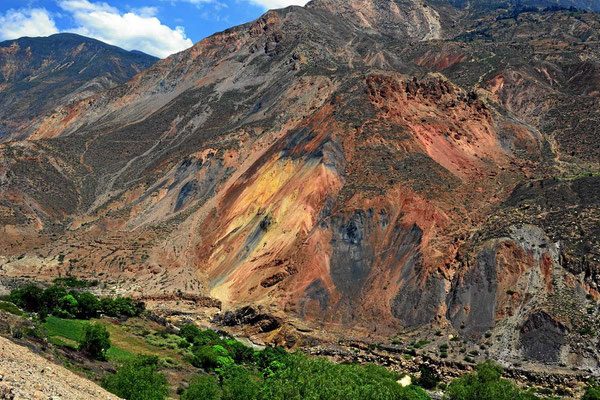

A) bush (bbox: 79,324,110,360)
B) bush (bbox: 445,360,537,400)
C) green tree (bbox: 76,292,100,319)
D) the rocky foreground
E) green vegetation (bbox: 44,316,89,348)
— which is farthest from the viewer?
green tree (bbox: 76,292,100,319)

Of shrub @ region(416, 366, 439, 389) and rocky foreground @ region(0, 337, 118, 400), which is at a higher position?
shrub @ region(416, 366, 439, 389)

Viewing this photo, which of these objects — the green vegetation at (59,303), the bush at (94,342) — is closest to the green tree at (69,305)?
the green vegetation at (59,303)

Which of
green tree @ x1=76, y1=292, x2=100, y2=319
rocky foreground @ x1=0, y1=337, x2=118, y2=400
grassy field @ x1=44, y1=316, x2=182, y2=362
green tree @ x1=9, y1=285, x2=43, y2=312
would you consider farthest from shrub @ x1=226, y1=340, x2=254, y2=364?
rocky foreground @ x1=0, y1=337, x2=118, y2=400

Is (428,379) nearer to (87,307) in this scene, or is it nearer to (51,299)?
(87,307)

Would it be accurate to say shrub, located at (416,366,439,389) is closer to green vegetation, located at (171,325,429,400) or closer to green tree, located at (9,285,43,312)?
green vegetation, located at (171,325,429,400)

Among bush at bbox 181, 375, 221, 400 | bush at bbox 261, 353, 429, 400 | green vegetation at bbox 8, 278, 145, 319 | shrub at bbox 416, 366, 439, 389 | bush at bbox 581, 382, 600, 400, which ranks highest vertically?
bush at bbox 581, 382, 600, 400

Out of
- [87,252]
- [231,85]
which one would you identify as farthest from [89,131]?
[87,252]

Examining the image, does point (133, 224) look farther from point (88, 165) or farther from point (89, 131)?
point (89, 131)

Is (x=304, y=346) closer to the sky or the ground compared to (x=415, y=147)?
closer to the ground
